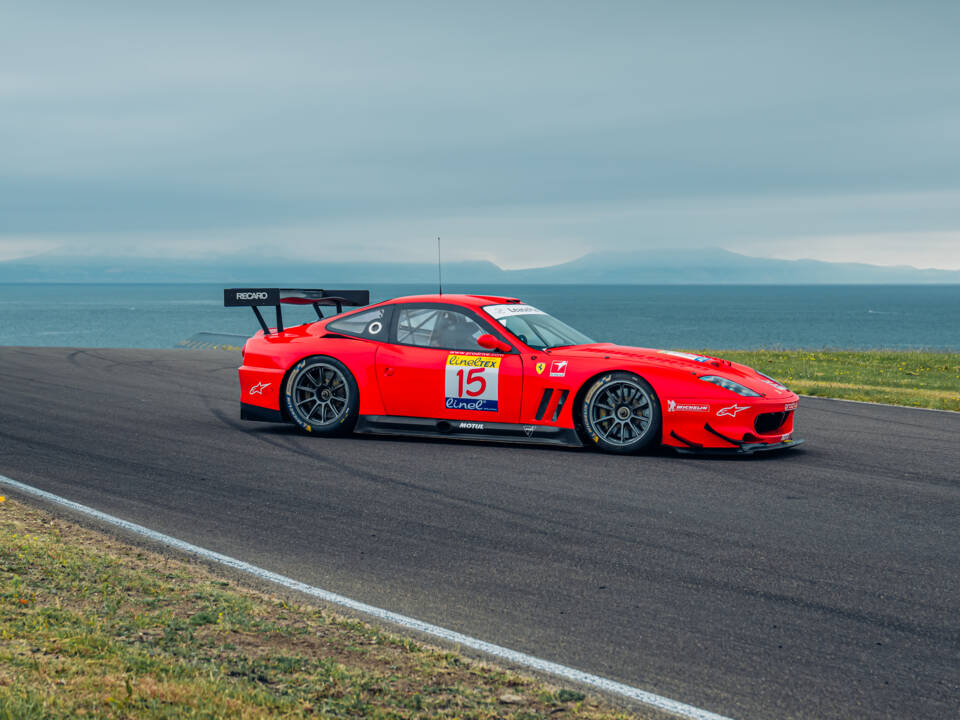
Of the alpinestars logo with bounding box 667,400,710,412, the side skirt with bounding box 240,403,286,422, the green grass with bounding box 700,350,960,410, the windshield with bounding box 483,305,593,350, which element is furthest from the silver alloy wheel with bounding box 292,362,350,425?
the green grass with bounding box 700,350,960,410

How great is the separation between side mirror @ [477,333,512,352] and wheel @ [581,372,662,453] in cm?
90

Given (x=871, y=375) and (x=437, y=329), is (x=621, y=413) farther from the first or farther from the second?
(x=871, y=375)

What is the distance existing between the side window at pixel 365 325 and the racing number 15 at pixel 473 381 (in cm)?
101

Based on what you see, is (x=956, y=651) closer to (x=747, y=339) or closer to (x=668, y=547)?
(x=668, y=547)

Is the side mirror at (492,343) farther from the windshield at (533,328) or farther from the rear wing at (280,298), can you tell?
the rear wing at (280,298)

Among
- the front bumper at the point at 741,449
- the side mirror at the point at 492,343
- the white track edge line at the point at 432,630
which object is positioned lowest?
the white track edge line at the point at 432,630

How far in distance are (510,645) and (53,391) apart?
11.4 metres

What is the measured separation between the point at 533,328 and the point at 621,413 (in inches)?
53.7

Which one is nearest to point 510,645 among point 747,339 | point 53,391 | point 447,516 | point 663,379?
point 447,516

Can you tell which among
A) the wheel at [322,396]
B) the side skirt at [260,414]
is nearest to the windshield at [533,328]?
the wheel at [322,396]

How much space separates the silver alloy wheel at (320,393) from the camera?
399 inches

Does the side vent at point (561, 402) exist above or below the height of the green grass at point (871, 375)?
above

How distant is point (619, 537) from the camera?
6.18m

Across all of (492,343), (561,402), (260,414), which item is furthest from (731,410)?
(260,414)
